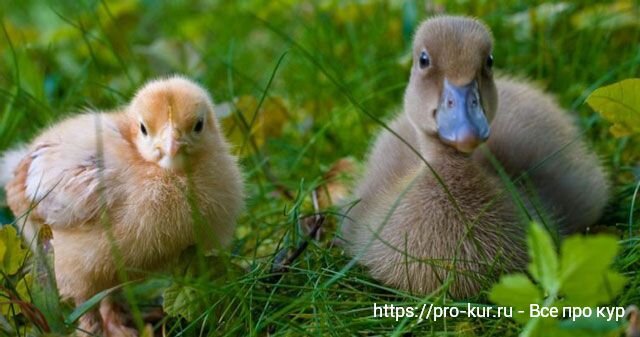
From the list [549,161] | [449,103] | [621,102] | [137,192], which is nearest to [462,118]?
[449,103]

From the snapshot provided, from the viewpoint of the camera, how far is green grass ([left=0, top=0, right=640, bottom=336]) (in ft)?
7.04

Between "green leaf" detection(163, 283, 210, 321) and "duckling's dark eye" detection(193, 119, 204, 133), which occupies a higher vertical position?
"duckling's dark eye" detection(193, 119, 204, 133)

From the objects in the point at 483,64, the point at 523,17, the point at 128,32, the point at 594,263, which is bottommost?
the point at 594,263

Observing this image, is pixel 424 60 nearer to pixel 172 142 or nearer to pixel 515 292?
pixel 172 142

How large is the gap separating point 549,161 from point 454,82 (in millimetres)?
503

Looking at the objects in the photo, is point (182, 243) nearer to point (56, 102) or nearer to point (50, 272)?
point (50, 272)

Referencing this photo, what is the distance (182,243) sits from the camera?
88.0 inches

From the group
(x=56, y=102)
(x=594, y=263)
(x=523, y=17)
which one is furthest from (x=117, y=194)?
(x=523, y=17)

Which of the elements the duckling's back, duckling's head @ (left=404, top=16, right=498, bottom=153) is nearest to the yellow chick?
duckling's head @ (left=404, top=16, right=498, bottom=153)

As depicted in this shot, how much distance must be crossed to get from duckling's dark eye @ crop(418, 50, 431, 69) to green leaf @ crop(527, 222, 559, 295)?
0.85 meters

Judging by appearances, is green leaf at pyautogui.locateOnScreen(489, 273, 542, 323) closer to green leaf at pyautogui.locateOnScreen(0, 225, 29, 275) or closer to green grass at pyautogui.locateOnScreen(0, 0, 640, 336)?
green grass at pyautogui.locateOnScreen(0, 0, 640, 336)

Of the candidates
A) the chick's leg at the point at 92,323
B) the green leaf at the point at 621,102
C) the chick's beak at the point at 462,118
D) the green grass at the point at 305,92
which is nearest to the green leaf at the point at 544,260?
the green grass at the point at 305,92

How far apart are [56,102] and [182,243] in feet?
4.67

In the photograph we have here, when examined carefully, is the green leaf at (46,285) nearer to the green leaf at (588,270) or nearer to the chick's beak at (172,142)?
the chick's beak at (172,142)
